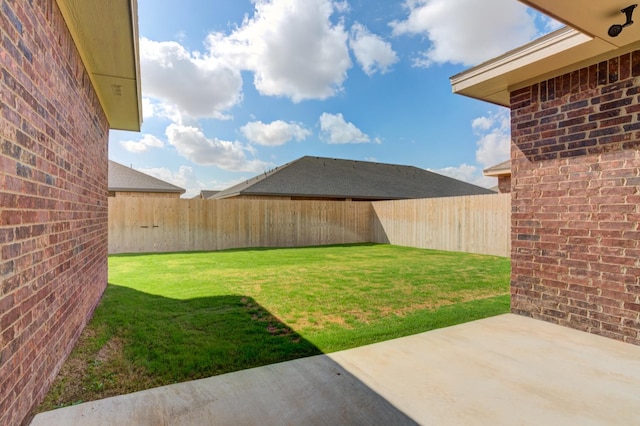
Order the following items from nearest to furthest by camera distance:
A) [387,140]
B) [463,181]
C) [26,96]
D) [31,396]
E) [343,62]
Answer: [26,96] → [31,396] → [343,62] → [387,140] → [463,181]

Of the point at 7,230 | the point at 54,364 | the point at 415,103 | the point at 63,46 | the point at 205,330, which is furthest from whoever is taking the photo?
the point at 415,103

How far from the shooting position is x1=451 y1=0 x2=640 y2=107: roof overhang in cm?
229

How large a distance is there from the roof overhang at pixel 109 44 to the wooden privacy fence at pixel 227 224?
7186 mm

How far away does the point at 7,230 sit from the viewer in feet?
5.20

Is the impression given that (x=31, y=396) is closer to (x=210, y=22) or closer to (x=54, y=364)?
(x=54, y=364)

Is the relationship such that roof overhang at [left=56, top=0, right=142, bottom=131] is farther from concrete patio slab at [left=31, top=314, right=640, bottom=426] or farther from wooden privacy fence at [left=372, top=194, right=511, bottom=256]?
wooden privacy fence at [left=372, top=194, right=511, bottom=256]

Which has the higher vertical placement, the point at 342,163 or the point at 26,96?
the point at 342,163

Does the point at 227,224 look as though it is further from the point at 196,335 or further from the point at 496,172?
the point at 496,172

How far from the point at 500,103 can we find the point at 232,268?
21.2 feet

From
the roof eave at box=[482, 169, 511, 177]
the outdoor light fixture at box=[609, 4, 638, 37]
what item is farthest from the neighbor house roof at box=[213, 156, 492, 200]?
the outdoor light fixture at box=[609, 4, 638, 37]

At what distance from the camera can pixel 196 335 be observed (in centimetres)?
329

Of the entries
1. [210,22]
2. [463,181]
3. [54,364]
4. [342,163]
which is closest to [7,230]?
[54,364]

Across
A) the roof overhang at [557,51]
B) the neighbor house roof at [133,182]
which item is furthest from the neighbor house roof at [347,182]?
the roof overhang at [557,51]

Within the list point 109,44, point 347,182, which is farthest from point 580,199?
point 347,182
